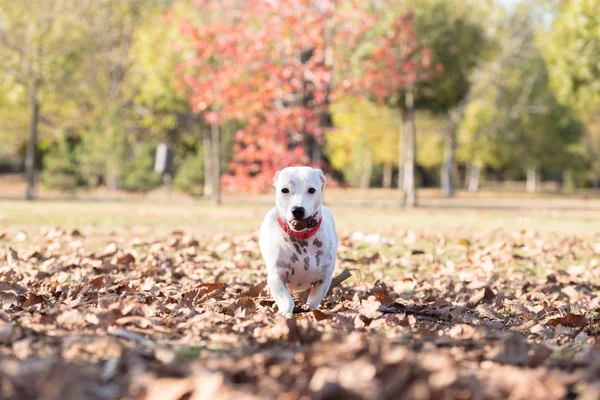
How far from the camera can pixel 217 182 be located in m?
25.0

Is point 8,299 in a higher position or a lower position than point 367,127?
lower

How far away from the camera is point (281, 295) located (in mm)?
4188

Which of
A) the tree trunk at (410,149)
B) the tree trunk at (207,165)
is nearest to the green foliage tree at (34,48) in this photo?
the tree trunk at (207,165)

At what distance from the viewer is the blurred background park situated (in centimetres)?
1850

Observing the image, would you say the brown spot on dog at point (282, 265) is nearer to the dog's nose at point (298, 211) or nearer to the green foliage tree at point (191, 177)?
the dog's nose at point (298, 211)

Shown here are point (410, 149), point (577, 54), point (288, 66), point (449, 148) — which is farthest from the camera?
point (449, 148)

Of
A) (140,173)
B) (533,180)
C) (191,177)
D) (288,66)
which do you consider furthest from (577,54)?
(533,180)

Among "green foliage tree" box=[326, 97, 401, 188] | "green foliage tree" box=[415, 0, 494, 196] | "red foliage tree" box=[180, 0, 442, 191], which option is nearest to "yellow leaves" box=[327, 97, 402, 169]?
"green foliage tree" box=[326, 97, 401, 188]

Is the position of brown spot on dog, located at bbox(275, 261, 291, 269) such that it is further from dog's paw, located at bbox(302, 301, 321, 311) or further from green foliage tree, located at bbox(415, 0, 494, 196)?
green foliage tree, located at bbox(415, 0, 494, 196)

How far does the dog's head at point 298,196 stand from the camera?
4.07 meters

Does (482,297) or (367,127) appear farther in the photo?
(367,127)

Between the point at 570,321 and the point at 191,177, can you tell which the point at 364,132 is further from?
the point at 570,321

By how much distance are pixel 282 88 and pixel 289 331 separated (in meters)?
15.6

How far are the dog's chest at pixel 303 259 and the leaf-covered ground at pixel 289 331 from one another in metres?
0.27
